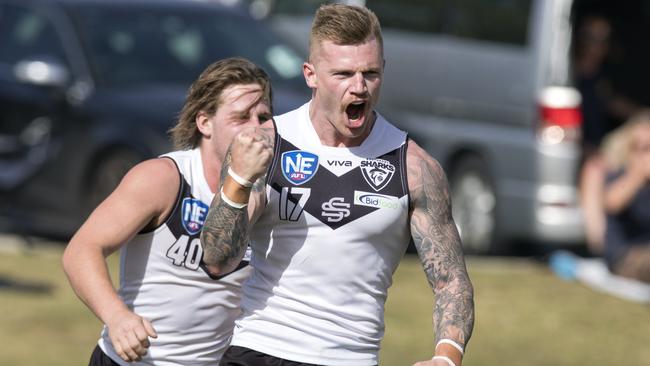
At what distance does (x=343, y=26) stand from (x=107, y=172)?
6.92 metres

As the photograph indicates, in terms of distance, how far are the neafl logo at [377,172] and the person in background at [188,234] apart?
0.58 m

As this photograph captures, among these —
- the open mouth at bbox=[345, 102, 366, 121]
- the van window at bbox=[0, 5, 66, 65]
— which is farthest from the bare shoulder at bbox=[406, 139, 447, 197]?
the van window at bbox=[0, 5, 66, 65]

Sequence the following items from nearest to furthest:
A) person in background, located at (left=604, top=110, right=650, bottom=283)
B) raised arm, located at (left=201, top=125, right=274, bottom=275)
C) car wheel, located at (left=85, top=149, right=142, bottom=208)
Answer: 1. raised arm, located at (left=201, top=125, right=274, bottom=275)
2. person in background, located at (left=604, top=110, right=650, bottom=283)
3. car wheel, located at (left=85, top=149, right=142, bottom=208)

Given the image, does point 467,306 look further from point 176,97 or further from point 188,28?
point 188,28

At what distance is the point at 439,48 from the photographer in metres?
13.1

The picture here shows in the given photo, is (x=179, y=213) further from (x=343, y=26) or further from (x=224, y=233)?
(x=343, y=26)

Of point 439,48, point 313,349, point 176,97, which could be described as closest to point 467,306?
point 313,349

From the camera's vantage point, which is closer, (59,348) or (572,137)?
(59,348)

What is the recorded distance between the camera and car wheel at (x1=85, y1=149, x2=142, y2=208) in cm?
1138

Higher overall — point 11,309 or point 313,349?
point 313,349

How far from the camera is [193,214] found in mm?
5301

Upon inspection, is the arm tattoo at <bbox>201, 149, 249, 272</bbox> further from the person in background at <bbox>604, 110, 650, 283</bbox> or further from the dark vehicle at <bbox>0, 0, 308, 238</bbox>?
the person in background at <bbox>604, 110, 650, 283</bbox>

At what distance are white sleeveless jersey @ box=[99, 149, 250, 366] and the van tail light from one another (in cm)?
709

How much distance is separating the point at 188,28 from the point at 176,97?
87cm
